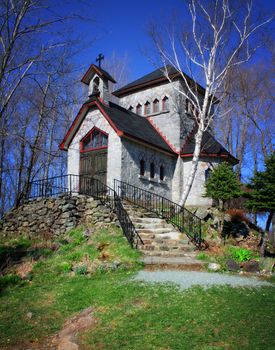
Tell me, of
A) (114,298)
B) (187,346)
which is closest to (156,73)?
(114,298)

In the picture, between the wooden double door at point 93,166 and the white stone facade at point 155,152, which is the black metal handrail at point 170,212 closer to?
the white stone facade at point 155,152

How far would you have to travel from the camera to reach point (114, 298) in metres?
7.18

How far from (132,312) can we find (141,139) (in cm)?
1183

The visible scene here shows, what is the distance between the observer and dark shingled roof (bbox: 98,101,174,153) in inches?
675

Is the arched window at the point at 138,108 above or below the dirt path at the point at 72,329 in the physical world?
above

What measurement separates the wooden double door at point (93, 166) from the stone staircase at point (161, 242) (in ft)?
10.9

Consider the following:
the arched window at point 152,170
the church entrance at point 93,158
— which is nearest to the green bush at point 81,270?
the church entrance at point 93,158

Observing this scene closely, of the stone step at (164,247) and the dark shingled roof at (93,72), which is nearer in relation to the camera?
the stone step at (164,247)

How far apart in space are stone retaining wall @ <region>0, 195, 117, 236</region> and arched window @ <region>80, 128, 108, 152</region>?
4120 mm

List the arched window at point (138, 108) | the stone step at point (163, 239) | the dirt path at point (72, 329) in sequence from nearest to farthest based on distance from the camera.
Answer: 1. the dirt path at point (72, 329)
2. the stone step at point (163, 239)
3. the arched window at point (138, 108)

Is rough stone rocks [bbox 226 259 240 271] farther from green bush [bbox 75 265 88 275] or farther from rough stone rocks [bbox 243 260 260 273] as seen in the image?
green bush [bbox 75 265 88 275]

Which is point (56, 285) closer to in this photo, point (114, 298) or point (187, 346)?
point (114, 298)

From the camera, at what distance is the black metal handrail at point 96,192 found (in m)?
12.3

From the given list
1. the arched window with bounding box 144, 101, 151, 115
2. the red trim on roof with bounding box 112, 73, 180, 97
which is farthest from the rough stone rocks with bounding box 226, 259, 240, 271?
the arched window with bounding box 144, 101, 151, 115
